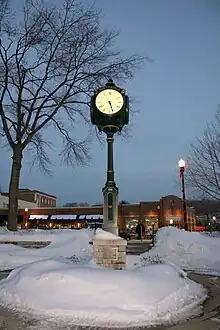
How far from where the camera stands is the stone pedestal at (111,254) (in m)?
8.45

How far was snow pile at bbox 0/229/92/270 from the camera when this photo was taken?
15938mm

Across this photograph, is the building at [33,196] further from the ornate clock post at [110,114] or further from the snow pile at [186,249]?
the ornate clock post at [110,114]

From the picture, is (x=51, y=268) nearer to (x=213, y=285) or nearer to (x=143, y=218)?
(x=213, y=285)

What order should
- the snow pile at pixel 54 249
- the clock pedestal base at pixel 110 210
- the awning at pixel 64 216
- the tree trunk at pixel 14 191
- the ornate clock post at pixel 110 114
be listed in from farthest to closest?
1. the awning at pixel 64 216
2. the tree trunk at pixel 14 191
3. the snow pile at pixel 54 249
4. the ornate clock post at pixel 110 114
5. the clock pedestal base at pixel 110 210

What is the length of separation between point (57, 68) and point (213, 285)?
1797cm

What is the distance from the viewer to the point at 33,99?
23922mm

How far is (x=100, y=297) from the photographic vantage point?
6.05m

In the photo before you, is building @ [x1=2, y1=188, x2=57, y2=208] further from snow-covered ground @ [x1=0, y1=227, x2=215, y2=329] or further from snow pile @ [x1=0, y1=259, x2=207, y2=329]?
snow pile @ [x1=0, y1=259, x2=207, y2=329]

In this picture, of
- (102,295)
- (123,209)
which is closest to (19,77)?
(102,295)

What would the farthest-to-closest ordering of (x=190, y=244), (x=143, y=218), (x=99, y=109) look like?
(x=143, y=218) < (x=190, y=244) < (x=99, y=109)

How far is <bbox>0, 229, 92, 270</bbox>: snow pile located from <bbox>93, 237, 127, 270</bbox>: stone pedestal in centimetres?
725

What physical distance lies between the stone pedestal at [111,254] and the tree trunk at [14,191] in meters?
14.5

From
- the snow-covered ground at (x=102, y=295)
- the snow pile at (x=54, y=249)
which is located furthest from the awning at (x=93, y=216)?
the snow-covered ground at (x=102, y=295)

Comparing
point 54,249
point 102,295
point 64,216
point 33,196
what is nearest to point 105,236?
point 102,295
